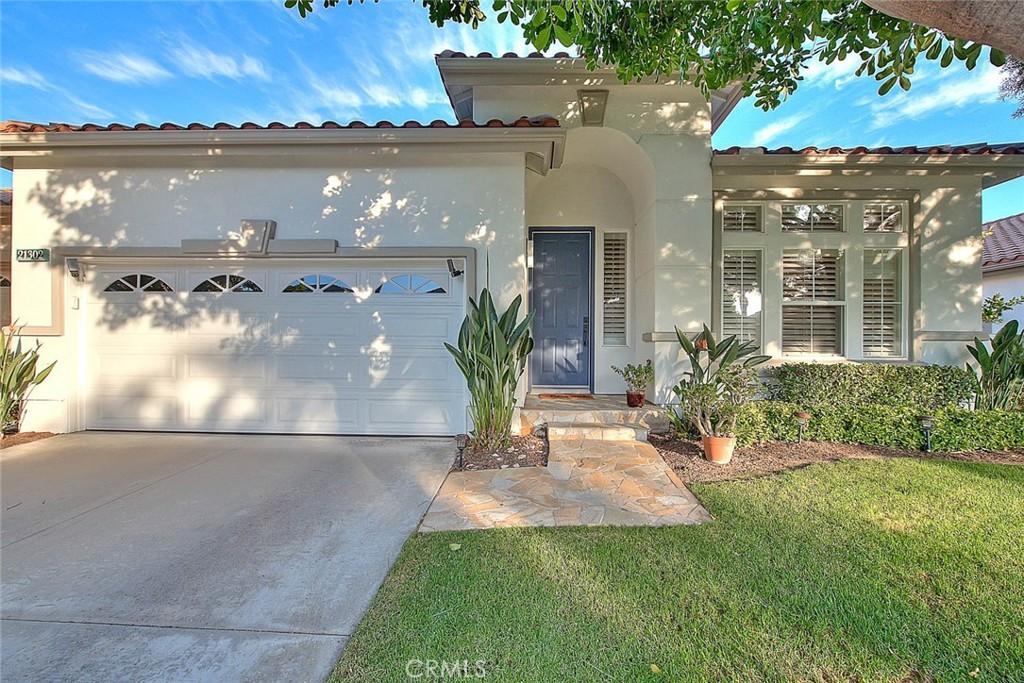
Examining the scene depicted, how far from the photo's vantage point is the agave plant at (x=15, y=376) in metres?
5.39

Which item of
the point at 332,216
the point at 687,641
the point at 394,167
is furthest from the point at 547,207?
the point at 687,641

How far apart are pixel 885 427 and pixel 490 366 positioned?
180 inches

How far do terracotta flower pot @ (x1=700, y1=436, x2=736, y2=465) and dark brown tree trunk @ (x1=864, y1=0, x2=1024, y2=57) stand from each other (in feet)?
12.2

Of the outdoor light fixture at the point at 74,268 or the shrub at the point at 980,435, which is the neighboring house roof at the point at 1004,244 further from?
the outdoor light fixture at the point at 74,268

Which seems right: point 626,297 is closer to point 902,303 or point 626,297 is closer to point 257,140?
point 902,303

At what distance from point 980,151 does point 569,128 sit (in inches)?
212

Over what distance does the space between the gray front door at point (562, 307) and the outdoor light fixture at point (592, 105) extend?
1.68 meters

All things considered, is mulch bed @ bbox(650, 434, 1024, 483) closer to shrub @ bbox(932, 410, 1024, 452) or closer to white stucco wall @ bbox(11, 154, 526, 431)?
shrub @ bbox(932, 410, 1024, 452)

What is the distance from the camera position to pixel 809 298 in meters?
6.51

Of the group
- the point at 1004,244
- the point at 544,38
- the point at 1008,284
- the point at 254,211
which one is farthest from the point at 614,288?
the point at 1004,244

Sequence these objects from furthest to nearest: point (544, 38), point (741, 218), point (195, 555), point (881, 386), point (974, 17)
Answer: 1. point (741, 218)
2. point (881, 386)
3. point (195, 555)
4. point (544, 38)
5. point (974, 17)

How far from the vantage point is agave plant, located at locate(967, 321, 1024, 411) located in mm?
5395

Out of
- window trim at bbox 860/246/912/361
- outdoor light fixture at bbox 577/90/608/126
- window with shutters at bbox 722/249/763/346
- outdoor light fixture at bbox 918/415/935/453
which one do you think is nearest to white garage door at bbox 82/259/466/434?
outdoor light fixture at bbox 577/90/608/126

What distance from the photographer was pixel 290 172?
566cm
